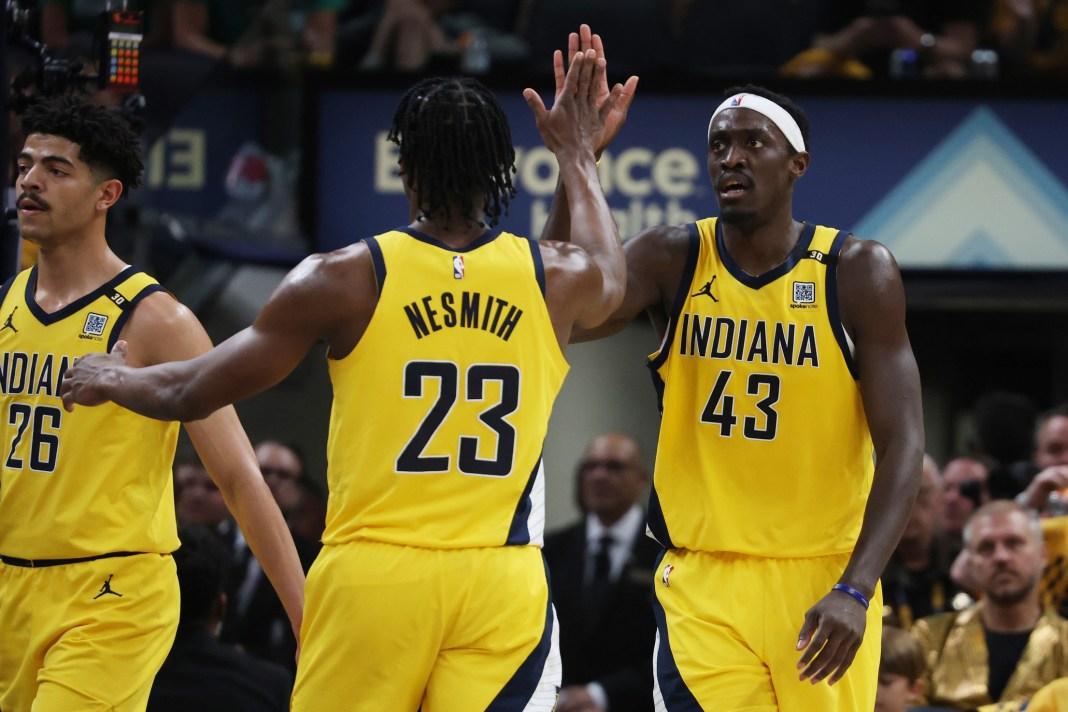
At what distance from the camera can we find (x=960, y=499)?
29.3 ft

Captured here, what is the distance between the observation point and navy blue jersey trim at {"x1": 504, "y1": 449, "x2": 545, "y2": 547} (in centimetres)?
427

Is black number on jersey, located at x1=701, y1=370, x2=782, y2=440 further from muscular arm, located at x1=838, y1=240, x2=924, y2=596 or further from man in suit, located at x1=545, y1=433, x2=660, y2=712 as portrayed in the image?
man in suit, located at x1=545, y1=433, x2=660, y2=712

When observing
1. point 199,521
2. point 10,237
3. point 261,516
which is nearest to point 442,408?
point 261,516

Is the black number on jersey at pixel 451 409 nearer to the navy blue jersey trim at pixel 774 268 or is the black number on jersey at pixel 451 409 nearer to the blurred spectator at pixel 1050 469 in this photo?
the navy blue jersey trim at pixel 774 268

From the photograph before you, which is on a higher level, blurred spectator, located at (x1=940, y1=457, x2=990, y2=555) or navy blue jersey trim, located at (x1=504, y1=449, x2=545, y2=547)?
blurred spectator, located at (x1=940, y1=457, x2=990, y2=555)

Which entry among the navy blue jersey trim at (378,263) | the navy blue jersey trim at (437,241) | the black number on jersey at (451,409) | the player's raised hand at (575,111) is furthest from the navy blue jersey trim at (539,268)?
the player's raised hand at (575,111)

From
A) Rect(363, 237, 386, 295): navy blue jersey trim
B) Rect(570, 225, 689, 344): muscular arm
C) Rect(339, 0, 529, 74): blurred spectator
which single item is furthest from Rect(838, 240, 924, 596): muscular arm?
Rect(339, 0, 529, 74): blurred spectator

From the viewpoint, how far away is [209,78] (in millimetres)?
9477

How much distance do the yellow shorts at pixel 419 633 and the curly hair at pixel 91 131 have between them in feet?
5.35

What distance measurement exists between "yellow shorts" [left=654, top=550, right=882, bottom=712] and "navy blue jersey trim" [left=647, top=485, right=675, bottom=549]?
134 mm

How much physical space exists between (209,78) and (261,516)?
16.2 ft

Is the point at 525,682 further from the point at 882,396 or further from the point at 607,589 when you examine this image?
the point at 607,589

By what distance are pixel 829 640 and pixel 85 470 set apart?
6.99ft

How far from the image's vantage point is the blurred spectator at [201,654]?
6035mm
